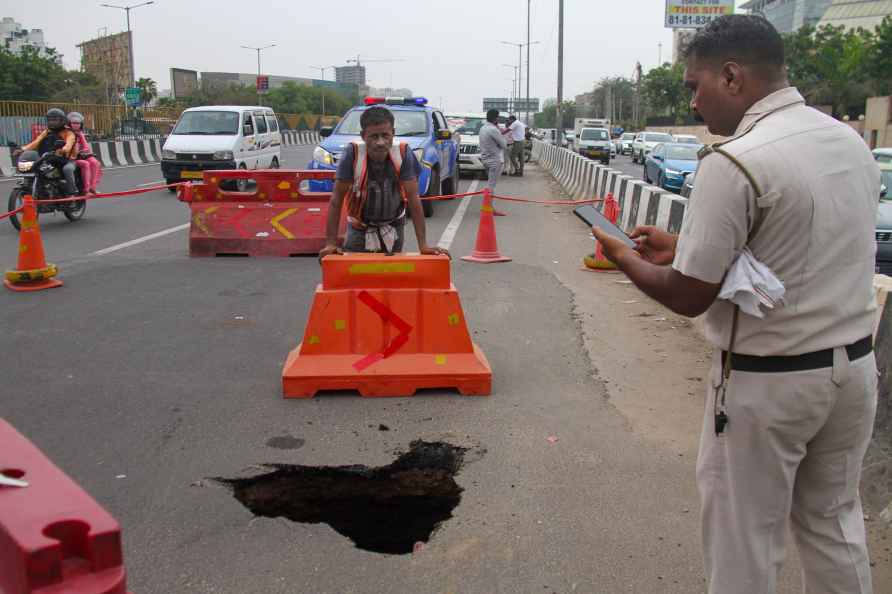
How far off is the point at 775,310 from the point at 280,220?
914 cm

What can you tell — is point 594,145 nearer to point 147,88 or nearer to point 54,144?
point 54,144

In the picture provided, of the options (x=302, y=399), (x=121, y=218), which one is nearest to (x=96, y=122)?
(x=121, y=218)

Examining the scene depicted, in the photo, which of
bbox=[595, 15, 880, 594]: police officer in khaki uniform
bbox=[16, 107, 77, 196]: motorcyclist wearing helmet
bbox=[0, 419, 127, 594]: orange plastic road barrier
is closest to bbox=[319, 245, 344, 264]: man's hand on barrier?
bbox=[595, 15, 880, 594]: police officer in khaki uniform

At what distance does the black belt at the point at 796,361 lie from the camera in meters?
2.15

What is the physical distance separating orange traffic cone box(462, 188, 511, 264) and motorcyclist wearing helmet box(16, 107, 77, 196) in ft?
21.5

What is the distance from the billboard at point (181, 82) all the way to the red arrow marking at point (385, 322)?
92.2m

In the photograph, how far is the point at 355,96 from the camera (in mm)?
133500

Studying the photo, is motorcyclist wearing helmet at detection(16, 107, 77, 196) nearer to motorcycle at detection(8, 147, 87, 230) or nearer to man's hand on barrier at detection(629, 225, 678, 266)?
motorcycle at detection(8, 147, 87, 230)

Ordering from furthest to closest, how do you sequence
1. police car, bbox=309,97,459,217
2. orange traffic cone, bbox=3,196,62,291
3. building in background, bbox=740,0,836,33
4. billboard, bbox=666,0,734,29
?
building in background, bbox=740,0,836,33, billboard, bbox=666,0,734,29, police car, bbox=309,97,459,217, orange traffic cone, bbox=3,196,62,291

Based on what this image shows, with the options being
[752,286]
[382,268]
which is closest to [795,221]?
[752,286]

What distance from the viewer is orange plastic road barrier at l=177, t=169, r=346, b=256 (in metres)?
10.6

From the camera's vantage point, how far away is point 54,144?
42.2ft

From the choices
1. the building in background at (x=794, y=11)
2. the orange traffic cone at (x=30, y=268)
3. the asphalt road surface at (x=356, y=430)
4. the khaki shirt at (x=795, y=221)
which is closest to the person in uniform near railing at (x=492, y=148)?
the asphalt road surface at (x=356, y=430)

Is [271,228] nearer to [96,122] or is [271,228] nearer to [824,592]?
[824,592]
